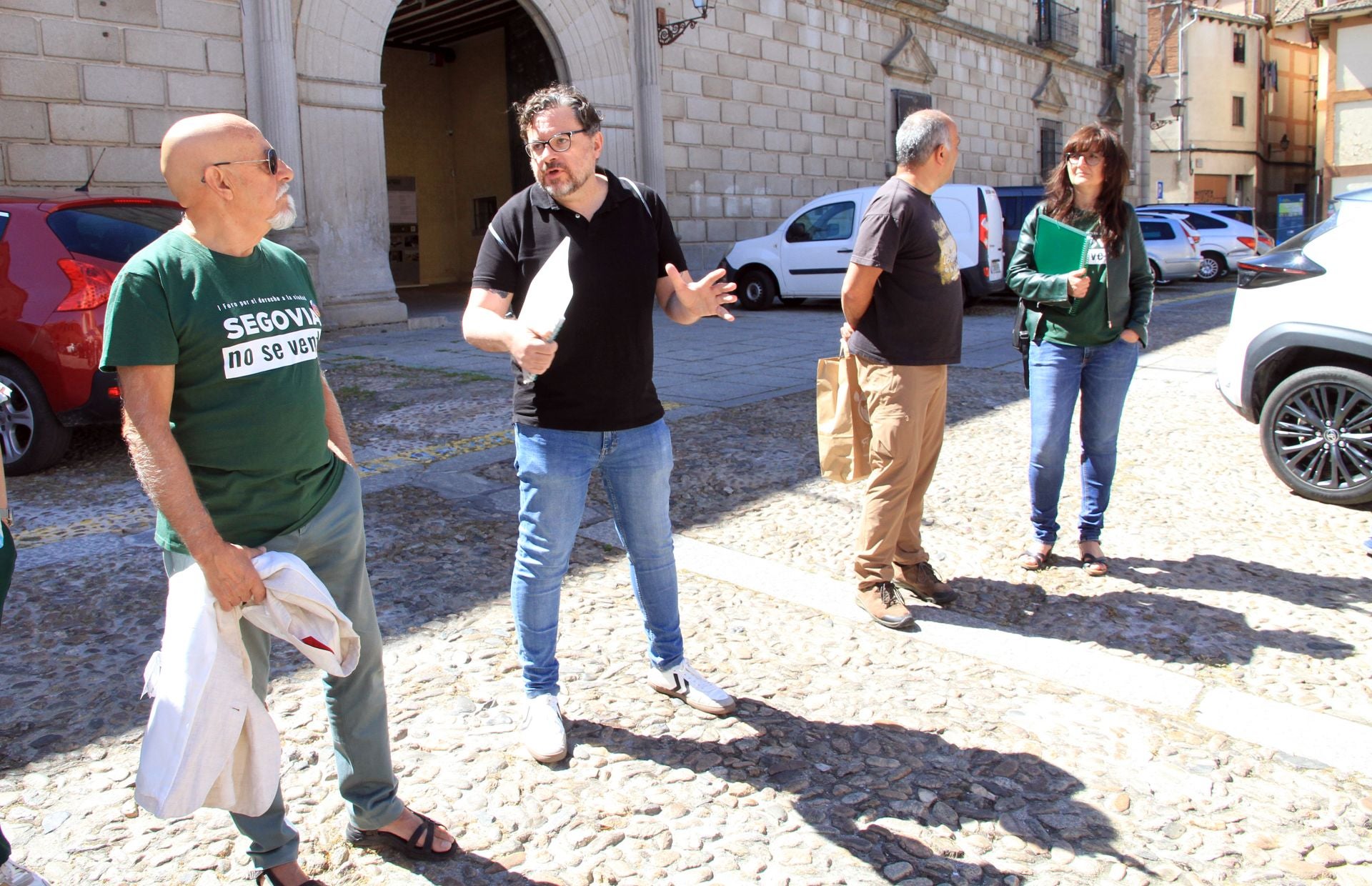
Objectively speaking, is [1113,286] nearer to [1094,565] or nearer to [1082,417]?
[1082,417]

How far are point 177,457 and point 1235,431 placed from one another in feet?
21.3

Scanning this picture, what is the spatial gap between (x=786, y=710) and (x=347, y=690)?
1.31m

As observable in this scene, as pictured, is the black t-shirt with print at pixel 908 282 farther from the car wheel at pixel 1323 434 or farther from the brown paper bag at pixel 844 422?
the car wheel at pixel 1323 434

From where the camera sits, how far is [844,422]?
3.82 meters

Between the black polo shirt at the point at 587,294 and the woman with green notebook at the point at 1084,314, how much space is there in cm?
179

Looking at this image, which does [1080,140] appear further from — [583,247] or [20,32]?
[20,32]

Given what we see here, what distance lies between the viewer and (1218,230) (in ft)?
67.3

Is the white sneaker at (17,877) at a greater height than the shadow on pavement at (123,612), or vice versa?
the shadow on pavement at (123,612)

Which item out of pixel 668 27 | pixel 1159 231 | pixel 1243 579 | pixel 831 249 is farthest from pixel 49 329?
pixel 1159 231

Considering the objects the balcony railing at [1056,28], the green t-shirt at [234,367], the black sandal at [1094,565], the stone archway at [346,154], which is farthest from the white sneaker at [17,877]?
the balcony railing at [1056,28]

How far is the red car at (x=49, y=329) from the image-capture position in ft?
18.4

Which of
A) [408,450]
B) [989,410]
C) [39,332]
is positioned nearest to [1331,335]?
[989,410]

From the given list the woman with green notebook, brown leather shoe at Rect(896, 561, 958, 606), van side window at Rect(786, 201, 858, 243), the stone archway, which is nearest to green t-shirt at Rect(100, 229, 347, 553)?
brown leather shoe at Rect(896, 561, 958, 606)

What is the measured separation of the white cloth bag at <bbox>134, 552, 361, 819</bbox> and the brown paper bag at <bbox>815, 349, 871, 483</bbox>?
7.15 ft
